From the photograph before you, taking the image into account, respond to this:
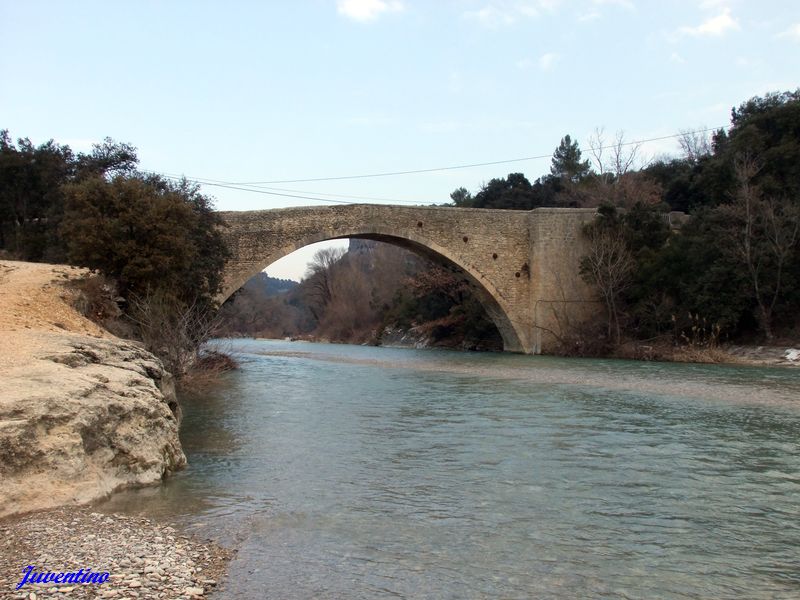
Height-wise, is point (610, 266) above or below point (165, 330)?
above

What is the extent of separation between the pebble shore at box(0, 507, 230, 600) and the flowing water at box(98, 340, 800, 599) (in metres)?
0.23

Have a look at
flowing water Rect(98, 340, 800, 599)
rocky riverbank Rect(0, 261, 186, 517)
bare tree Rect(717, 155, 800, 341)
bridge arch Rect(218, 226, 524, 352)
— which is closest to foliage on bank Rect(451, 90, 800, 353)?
bare tree Rect(717, 155, 800, 341)

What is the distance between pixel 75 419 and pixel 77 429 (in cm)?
9

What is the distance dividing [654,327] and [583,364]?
545 cm

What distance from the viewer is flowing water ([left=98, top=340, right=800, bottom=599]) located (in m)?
4.21

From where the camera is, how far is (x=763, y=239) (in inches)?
903

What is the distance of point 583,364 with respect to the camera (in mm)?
21516

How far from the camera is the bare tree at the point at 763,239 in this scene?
2234 centimetres

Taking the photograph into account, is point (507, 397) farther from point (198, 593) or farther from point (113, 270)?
point (198, 593)

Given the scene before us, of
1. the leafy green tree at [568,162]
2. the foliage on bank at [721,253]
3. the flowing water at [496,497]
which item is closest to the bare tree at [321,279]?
the leafy green tree at [568,162]

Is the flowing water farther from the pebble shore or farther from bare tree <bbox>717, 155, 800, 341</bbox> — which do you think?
bare tree <bbox>717, 155, 800, 341</bbox>
